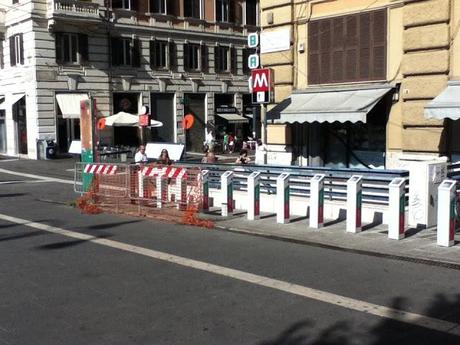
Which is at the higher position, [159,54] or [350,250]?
[159,54]

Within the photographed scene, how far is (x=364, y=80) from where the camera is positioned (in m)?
15.5

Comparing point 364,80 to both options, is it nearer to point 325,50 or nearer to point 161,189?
point 325,50

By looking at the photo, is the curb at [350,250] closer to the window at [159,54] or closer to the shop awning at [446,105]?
the shop awning at [446,105]

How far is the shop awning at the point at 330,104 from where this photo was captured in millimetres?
14305

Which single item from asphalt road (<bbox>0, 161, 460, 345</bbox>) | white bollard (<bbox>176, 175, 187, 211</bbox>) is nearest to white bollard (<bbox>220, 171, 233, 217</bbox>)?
white bollard (<bbox>176, 175, 187, 211</bbox>)

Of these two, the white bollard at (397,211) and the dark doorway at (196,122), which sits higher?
the dark doorway at (196,122)

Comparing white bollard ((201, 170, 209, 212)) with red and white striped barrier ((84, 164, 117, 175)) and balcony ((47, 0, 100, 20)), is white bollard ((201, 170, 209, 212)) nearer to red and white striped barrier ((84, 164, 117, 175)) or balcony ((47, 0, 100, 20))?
red and white striped barrier ((84, 164, 117, 175))

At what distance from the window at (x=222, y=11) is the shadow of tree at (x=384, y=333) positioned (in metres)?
37.3

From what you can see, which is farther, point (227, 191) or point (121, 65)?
point (121, 65)

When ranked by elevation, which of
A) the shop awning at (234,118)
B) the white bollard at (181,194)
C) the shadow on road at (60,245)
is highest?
the shop awning at (234,118)

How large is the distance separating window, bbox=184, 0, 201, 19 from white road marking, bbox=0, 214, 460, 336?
3113cm

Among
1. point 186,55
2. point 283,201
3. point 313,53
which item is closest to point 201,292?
point 283,201

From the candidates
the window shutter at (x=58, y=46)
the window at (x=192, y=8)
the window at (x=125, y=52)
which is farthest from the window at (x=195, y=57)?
the window shutter at (x=58, y=46)

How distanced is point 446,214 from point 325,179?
3.53 metres
